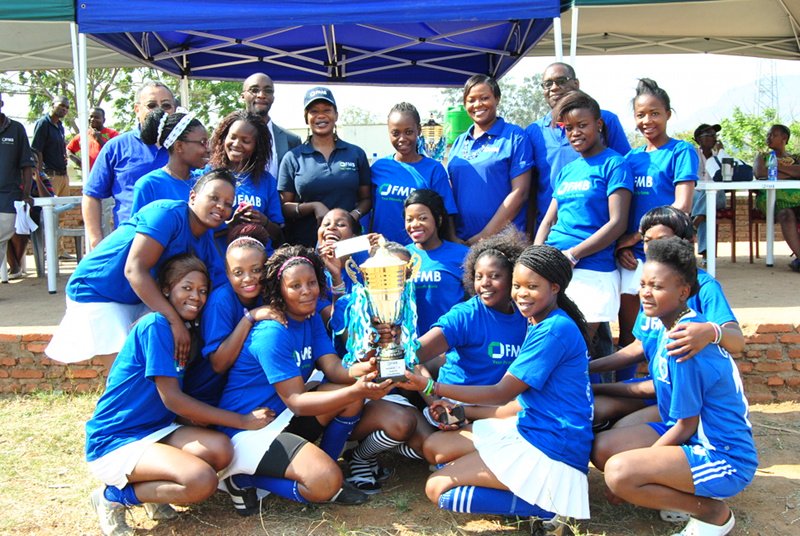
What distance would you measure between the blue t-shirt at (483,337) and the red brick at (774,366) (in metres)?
2.37

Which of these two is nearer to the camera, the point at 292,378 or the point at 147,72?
the point at 292,378

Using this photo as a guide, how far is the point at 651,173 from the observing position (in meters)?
3.96

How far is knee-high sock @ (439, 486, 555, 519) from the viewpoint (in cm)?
290

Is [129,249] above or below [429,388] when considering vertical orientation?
above

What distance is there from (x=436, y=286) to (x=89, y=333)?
5.79 ft

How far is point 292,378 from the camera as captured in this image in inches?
123

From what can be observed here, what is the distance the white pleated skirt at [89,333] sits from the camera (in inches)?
138

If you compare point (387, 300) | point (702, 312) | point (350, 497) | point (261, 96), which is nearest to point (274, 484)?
point (350, 497)

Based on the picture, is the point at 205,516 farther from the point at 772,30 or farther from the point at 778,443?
the point at 772,30

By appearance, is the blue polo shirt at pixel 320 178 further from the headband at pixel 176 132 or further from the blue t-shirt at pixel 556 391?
the blue t-shirt at pixel 556 391

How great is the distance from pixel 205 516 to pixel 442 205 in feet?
6.57

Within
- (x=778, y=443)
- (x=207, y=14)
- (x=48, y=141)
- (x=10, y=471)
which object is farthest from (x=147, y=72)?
(x=778, y=443)

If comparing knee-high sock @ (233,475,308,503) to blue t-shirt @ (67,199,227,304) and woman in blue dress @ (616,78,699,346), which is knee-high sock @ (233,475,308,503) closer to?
blue t-shirt @ (67,199,227,304)

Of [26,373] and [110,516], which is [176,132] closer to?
[110,516]
